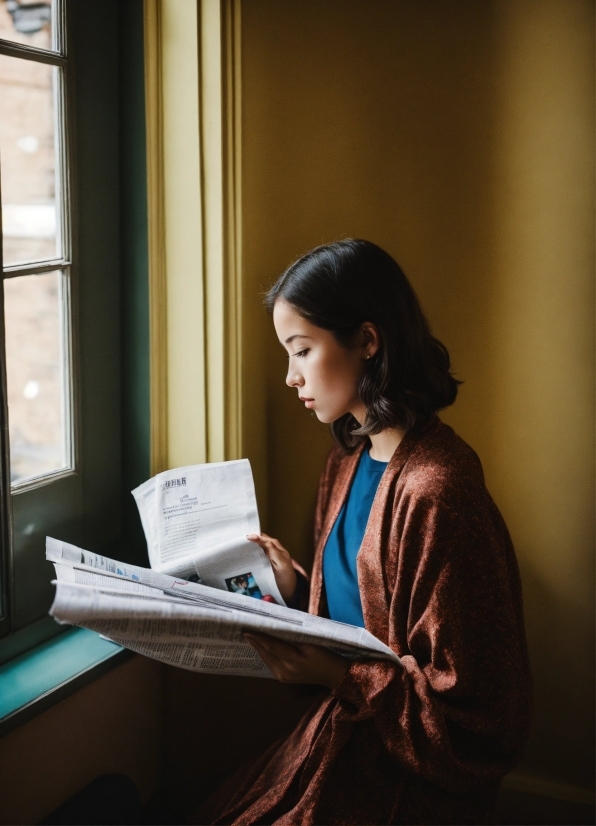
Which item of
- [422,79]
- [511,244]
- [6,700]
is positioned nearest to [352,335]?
[511,244]

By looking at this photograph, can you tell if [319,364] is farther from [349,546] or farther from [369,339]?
[349,546]

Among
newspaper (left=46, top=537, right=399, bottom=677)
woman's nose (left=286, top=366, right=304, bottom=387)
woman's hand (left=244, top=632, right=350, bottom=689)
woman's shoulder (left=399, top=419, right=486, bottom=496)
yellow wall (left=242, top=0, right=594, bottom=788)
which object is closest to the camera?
newspaper (left=46, top=537, right=399, bottom=677)

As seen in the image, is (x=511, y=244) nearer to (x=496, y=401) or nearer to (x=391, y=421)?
(x=496, y=401)

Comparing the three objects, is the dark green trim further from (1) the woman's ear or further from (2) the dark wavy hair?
(1) the woman's ear

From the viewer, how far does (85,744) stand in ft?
3.87

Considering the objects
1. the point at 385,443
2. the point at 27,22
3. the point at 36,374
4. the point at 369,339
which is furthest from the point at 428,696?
the point at 27,22

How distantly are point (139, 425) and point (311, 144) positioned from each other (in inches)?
25.1

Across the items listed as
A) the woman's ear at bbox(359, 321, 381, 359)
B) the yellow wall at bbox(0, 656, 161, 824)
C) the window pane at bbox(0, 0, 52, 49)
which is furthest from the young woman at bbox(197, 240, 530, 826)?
the window pane at bbox(0, 0, 52, 49)

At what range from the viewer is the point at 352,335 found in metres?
1.16

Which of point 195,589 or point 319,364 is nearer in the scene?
point 195,589

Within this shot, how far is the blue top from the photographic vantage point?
1.23 m

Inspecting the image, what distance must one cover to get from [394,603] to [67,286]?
29.9 inches

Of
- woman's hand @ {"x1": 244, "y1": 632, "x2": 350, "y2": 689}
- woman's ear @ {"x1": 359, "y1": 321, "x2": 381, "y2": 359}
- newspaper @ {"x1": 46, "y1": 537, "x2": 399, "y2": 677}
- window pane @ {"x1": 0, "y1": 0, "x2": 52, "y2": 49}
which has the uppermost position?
window pane @ {"x1": 0, "y1": 0, "x2": 52, "y2": 49}

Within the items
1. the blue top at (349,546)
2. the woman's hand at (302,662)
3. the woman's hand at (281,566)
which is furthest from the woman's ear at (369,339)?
the woman's hand at (302,662)
